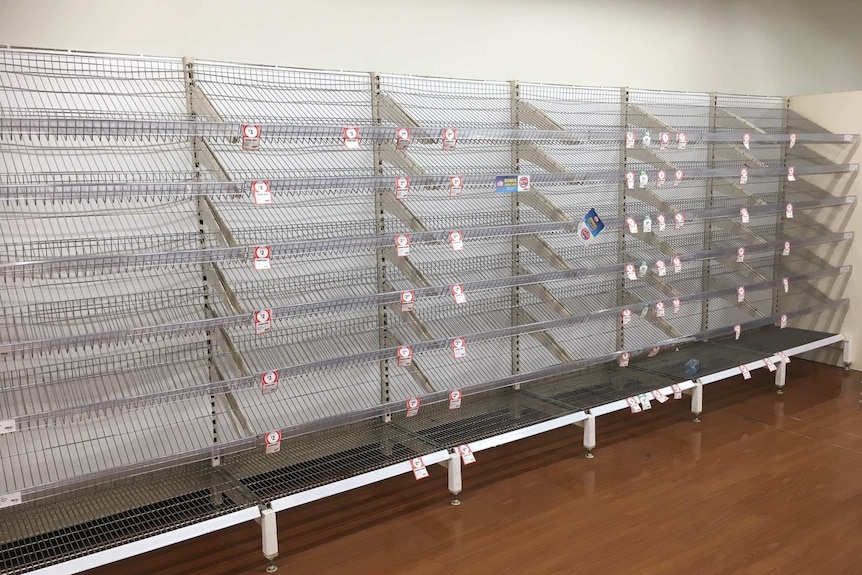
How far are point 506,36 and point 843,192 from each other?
125 inches

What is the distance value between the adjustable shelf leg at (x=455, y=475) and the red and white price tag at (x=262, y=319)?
116 cm

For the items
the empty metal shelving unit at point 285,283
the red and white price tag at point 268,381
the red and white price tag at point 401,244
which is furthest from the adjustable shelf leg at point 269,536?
the red and white price tag at point 401,244

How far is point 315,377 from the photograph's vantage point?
4051mm

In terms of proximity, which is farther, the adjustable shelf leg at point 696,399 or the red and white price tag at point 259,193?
the adjustable shelf leg at point 696,399

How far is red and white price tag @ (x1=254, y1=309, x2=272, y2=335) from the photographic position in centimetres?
Result: 313

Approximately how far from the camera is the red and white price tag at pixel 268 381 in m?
3.20

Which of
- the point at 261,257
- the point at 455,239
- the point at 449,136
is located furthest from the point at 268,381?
the point at 449,136

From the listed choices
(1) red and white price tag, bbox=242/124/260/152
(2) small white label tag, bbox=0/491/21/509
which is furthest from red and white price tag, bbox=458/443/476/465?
(2) small white label tag, bbox=0/491/21/509

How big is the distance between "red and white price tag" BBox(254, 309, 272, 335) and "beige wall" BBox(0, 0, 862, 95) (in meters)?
1.37

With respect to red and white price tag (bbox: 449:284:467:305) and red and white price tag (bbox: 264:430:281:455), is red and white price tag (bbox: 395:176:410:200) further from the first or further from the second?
red and white price tag (bbox: 264:430:281:455)

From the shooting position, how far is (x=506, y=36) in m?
4.59

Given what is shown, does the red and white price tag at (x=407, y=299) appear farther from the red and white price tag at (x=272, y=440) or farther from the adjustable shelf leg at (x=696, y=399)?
the adjustable shelf leg at (x=696, y=399)

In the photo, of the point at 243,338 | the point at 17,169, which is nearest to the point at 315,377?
the point at 243,338

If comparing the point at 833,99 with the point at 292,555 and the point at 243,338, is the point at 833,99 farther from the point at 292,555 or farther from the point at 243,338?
the point at 292,555
